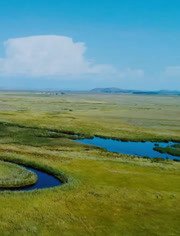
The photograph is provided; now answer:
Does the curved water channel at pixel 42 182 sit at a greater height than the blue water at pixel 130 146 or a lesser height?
lesser

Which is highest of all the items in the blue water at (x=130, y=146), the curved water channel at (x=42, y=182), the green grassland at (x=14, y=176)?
the green grassland at (x=14, y=176)

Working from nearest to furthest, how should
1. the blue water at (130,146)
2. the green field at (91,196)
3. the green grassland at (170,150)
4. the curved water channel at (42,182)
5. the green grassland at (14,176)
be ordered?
the green field at (91,196) → the curved water channel at (42,182) → the green grassland at (14,176) → the blue water at (130,146) → the green grassland at (170,150)

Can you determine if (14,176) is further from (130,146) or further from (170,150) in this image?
(170,150)

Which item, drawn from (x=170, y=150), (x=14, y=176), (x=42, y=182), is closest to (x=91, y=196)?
(x=42, y=182)

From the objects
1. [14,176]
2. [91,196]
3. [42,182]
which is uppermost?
[14,176]

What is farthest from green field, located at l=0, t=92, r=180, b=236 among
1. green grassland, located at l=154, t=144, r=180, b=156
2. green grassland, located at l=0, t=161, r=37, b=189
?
green grassland, located at l=154, t=144, r=180, b=156

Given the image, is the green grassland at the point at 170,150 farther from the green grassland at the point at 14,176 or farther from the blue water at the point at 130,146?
the green grassland at the point at 14,176

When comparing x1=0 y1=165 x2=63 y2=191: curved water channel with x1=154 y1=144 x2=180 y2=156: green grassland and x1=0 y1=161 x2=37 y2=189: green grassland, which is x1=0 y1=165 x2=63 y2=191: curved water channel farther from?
x1=154 y1=144 x2=180 y2=156: green grassland

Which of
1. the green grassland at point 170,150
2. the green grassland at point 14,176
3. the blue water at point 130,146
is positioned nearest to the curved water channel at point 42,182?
the green grassland at point 14,176
